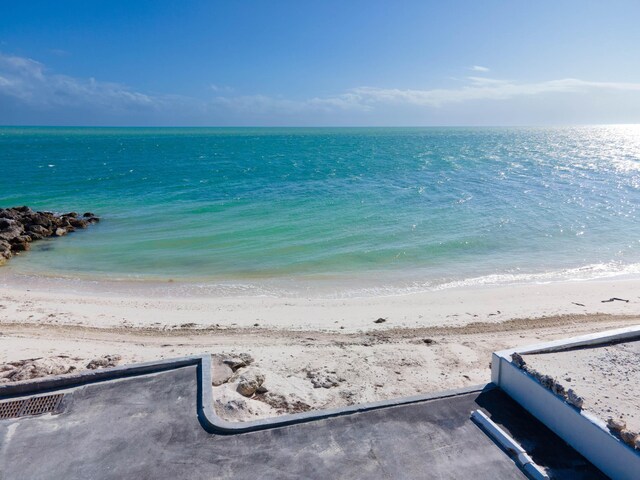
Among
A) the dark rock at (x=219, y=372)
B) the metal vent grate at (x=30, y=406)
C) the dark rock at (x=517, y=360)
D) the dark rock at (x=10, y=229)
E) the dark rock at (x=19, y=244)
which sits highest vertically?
the dark rock at (x=517, y=360)

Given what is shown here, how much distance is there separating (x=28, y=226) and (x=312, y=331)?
2156 cm

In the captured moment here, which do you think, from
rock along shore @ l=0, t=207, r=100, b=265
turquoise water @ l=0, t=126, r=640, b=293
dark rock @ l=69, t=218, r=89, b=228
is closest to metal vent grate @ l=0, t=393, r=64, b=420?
turquoise water @ l=0, t=126, r=640, b=293

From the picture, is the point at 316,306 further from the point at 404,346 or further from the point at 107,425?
the point at 107,425

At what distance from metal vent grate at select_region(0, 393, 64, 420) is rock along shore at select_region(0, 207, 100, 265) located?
643 inches

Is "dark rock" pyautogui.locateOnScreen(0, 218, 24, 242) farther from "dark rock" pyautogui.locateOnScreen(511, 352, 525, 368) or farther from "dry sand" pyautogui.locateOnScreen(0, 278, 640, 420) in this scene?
"dark rock" pyautogui.locateOnScreen(511, 352, 525, 368)

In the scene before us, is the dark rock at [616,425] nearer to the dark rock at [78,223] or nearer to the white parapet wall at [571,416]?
the white parapet wall at [571,416]

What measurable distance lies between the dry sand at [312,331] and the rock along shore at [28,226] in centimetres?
636

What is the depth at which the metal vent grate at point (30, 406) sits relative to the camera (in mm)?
8281

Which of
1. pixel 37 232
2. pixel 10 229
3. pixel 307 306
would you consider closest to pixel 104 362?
pixel 307 306

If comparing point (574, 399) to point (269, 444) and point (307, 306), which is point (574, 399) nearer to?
point (269, 444)

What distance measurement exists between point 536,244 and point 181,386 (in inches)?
835

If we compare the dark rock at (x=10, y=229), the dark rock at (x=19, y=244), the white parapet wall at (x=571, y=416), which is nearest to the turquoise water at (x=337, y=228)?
the dark rock at (x=19, y=244)

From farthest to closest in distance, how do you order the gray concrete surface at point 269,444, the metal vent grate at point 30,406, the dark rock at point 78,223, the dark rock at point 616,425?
the dark rock at point 78,223, the metal vent grate at point 30,406, the gray concrete surface at point 269,444, the dark rock at point 616,425

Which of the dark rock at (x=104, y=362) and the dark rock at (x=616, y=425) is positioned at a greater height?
the dark rock at (x=616, y=425)
